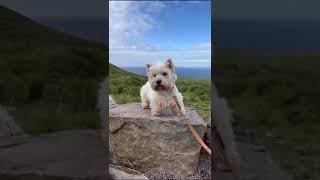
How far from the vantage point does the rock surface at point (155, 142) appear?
3.09 m

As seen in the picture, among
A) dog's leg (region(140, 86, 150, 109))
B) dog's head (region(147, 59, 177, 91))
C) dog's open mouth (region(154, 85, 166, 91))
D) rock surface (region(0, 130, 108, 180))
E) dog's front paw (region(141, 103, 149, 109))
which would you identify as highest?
dog's head (region(147, 59, 177, 91))

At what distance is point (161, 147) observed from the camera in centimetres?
310

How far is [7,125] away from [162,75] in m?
1.10

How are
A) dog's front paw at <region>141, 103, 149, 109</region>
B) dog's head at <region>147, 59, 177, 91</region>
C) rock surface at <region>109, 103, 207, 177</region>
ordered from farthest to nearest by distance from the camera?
dog's front paw at <region>141, 103, 149, 109</region> < rock surface at <region>109, 103, 207, 177</region> < dog's head at <region>147, 59, 177, 91</region>

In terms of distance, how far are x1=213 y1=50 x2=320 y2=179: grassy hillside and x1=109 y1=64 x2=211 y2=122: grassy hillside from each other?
159 mm

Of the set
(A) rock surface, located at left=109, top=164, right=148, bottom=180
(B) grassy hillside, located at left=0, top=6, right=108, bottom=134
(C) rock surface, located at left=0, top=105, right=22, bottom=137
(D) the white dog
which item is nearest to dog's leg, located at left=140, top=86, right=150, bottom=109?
(D) the white dog

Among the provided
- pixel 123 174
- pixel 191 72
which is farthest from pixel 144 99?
pixel 123 174

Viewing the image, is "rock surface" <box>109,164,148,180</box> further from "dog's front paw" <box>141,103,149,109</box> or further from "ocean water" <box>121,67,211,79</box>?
"ocean water" <box>121,67,211,79</box>

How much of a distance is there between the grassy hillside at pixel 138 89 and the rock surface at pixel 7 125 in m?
0.66

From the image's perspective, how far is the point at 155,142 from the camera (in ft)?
10.2

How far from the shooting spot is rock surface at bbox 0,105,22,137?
10.5 feet

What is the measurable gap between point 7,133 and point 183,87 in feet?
3.96

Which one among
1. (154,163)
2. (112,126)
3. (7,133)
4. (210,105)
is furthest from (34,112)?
(210,105)

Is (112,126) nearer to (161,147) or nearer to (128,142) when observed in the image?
(128,142)
